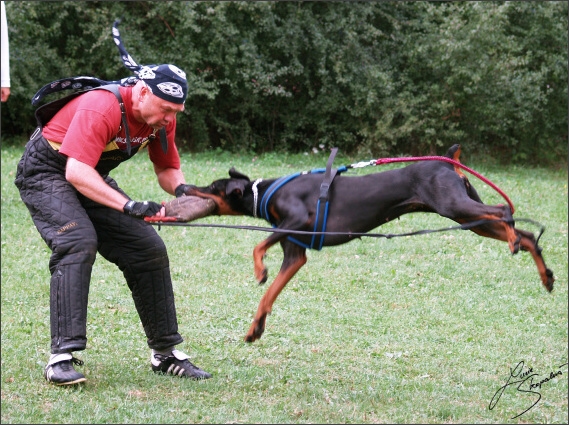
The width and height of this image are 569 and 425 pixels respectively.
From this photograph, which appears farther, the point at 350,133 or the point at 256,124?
the point at 256,124

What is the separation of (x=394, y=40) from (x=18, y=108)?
8.33 metres

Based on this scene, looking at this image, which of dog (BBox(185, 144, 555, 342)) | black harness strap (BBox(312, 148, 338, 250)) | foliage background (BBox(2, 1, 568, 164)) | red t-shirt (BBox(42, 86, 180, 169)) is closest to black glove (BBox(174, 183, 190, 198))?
dog (BBox(185, 144, 555, 342))

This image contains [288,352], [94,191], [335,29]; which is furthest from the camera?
[335,29]

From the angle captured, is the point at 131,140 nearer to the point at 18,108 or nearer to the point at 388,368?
the point at 388,368

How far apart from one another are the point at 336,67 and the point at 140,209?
12.6 meters

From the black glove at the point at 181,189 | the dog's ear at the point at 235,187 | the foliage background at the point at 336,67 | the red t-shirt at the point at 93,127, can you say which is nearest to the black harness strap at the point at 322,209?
the dog's ear at the point at 235,187

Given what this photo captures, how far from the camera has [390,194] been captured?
423cm

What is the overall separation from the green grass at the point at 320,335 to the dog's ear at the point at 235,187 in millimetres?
1179

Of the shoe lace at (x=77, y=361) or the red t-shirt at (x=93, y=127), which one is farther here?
A: the shoe lace at (x=77, y=361)

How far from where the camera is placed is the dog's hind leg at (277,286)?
4.14 m

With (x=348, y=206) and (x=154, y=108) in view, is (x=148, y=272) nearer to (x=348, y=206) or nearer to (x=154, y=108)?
(x=154, y=108)

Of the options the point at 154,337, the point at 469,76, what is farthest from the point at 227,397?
the point at 469,76
